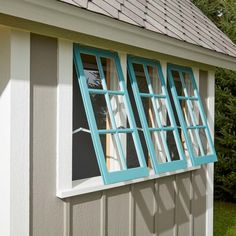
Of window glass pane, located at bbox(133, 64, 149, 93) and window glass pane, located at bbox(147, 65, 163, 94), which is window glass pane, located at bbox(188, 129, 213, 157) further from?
window glass pane, located at bbox(133, 64, 149, 93)

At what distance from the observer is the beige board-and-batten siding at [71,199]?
10.2ft

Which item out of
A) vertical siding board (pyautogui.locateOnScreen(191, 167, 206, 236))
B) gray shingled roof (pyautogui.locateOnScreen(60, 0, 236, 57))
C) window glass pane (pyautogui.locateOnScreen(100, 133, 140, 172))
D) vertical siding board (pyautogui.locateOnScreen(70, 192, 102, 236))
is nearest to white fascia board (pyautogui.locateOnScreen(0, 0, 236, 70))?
gray shingled roof (pyautogui.locateOnScreen(60, 0, 236, 57))

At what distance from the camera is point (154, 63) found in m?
4.44

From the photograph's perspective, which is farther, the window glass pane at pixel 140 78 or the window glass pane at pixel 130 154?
the window glass pane at pixel 140 78

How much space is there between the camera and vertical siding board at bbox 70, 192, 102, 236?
3.43 m

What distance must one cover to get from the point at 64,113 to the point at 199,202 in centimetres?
294

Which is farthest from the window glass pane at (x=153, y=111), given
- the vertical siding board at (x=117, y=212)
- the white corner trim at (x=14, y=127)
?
the white corner trim at (x=14, y=127)

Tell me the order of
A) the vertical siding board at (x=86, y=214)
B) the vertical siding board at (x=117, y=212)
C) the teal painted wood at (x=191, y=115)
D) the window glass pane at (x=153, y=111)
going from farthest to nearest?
the teal painted wood at (x=191, y=115)
the window glass pane at (x=153, y=111)
the vertical siding board at (x=117, y=212)
the vertical siding board at (x=86, y=214)

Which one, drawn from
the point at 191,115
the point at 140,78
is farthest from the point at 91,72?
the point at 191,115

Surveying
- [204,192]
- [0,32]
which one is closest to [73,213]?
[0,32]

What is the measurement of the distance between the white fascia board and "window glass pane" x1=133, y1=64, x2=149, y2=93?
0.37 meters

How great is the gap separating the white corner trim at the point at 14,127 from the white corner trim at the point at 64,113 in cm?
33

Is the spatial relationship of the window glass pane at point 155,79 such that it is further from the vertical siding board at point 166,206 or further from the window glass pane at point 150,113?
the vertical siding board at point 166,206

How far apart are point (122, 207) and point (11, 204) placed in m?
1.35
